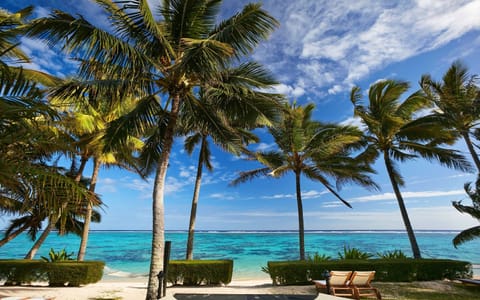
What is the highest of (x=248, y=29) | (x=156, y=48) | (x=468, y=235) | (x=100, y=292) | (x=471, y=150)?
(x=248, y=29)

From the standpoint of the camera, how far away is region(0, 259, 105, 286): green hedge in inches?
345

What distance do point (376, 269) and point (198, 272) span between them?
634 cm

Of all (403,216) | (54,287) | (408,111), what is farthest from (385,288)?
(54,287)

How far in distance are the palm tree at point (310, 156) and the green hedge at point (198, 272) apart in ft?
12.6

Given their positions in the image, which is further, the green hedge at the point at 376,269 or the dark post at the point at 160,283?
the green hedge at the point at 376,269

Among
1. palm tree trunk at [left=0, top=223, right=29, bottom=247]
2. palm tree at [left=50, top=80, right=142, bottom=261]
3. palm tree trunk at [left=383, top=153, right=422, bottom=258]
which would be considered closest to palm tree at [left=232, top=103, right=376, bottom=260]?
palm tree trunk at [left=383, top=153, right=422, bottom=258]

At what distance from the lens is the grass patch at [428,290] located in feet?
23.3

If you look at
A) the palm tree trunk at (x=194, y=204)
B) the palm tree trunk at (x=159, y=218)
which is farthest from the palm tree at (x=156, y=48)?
the palm tree trunk at (x=194, y=204)

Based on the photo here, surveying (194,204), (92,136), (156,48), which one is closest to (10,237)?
(92,136)

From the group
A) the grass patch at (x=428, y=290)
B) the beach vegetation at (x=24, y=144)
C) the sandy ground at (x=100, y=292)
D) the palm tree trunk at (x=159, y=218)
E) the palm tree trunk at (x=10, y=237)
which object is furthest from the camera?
the palm tree trunk at (x=10, y=237)

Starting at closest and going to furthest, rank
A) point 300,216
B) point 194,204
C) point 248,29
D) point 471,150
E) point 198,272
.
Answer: point 248,29 → point 198,272 → point 471,150 → point 300,216 → point 194,204

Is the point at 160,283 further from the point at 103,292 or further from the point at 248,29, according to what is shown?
the point at 248,29

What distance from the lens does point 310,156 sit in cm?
1180

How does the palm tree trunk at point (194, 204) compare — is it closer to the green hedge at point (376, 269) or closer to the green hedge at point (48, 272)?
the green hedge at point (48, 272)
